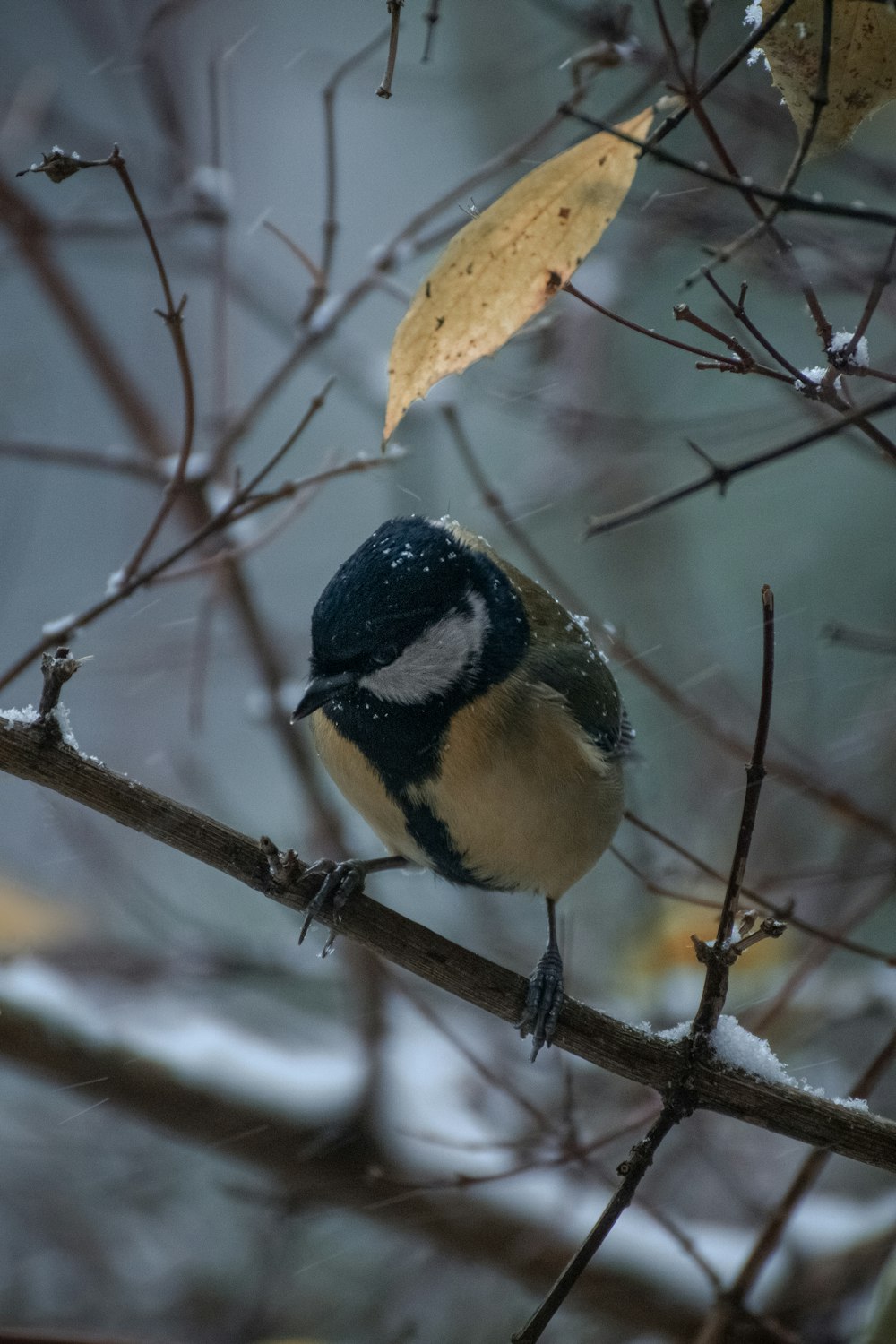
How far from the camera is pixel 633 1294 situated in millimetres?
1662

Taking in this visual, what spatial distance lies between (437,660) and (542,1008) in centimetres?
36

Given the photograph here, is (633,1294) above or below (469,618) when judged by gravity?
below

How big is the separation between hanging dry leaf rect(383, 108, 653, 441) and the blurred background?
31cm

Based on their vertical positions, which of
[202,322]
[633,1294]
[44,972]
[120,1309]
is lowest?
[120,1309]

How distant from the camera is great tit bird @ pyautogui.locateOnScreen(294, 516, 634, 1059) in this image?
42.6 inches

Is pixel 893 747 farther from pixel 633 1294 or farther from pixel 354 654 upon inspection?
pixel 354 654

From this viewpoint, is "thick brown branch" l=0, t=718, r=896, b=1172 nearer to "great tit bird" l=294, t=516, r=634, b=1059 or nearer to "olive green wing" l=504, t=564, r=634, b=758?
"great tit bird" l=294, t=516, r=634, b=1059

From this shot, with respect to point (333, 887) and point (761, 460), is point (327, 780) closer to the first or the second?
point (333, 887)

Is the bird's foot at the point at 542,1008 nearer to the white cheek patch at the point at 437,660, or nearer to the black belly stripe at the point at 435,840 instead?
the black belly stripe at the point at 435,840

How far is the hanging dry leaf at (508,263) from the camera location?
28.2 inches

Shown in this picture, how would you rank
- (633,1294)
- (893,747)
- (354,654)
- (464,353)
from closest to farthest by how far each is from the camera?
(464,353)
(354,654)
(633,1294)
(893,747)

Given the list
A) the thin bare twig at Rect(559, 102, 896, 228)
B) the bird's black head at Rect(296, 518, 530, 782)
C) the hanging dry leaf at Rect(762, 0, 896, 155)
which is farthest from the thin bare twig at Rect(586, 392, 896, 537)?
the bird's black head at Rect(296, 518, 530, 782)

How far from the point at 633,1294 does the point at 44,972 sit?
3.50 ft

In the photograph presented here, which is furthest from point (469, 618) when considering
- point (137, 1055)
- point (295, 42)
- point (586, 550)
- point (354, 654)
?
point (295, 42)
